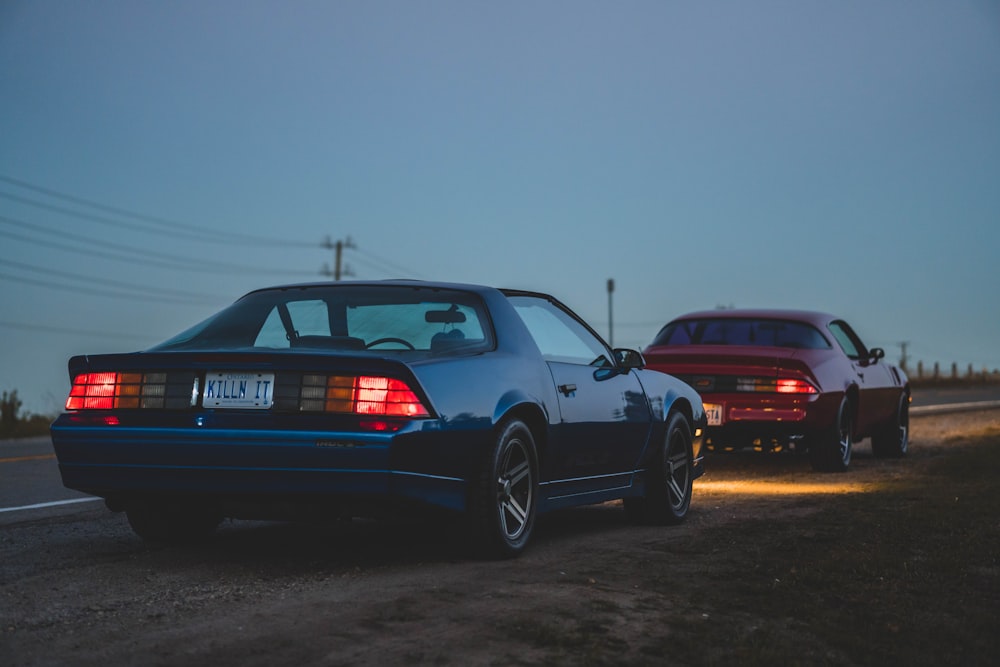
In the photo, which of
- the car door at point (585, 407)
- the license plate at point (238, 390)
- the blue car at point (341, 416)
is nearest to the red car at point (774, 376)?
the car door at point (585, 407)

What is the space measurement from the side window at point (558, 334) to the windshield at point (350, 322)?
0.52 metres

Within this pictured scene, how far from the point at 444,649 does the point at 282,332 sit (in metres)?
2.63

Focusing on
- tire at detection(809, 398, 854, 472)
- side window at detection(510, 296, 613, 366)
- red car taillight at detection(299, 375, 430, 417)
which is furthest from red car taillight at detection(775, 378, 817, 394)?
red car taillight at detection(299, 375, 430, 417)

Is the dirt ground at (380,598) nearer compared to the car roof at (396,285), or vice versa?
the dirt ground at (380,598)

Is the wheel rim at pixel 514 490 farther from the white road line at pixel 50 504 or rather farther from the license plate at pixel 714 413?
the license plate at pixel 714 413

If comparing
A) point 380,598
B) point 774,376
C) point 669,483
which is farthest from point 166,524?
point 774,376

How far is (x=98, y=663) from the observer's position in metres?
4.14

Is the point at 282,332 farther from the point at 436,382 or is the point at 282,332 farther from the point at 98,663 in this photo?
the point at 98,663

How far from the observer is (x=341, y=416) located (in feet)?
18.6

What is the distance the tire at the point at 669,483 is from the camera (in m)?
8.07

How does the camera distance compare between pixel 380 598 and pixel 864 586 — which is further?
pixel 864 586

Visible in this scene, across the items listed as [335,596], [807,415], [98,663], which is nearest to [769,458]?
[807,415]

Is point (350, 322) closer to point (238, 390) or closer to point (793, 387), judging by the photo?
point (238, 390)

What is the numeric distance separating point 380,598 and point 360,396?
93cm
